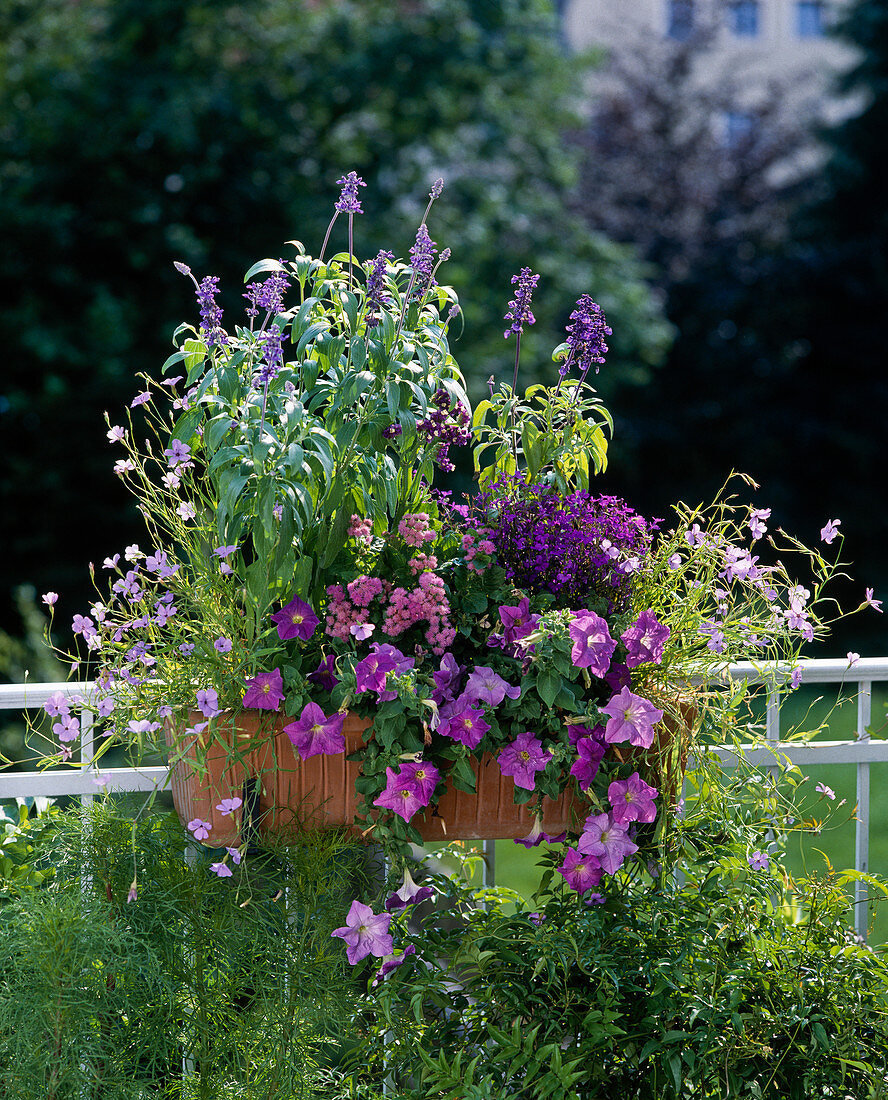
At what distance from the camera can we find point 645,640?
1438 millimetres

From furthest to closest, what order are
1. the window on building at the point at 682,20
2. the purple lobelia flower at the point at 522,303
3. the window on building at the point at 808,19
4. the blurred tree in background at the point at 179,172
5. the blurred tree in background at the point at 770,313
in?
the window on building at the point at 808,19 → the window on building at the point at 682,20 → the blurred tree in background at the point at 770,313 → the blurred tree in background at the point at 179,172 → the purple lobelia flower at the point at 522,303

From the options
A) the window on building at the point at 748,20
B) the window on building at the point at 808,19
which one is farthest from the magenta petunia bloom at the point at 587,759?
the window on building at the point at 808,19

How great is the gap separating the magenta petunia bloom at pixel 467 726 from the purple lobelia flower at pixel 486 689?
16mm

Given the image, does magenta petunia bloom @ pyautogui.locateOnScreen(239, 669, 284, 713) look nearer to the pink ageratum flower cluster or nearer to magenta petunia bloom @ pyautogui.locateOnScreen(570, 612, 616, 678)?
the pink ageratum flower cluster

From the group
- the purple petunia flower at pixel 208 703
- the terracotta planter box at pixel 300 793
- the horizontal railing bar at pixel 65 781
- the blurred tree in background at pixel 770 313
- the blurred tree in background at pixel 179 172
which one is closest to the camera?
the purple petunia flower at pixel 208 703

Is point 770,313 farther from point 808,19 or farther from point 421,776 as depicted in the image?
point 808,19

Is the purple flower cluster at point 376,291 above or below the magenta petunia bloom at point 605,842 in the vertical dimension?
above

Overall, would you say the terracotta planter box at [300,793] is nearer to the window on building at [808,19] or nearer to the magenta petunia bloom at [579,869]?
the magenta petunia bloom at [579,869]

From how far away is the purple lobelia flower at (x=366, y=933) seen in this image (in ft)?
4.65

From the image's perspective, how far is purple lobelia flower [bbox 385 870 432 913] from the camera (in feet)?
4.65

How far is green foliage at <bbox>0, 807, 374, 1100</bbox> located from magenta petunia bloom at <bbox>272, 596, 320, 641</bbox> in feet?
1.00

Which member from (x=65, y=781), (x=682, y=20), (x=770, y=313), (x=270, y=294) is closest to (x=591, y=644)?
(x=270, y=294)

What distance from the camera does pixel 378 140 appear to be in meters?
7.40

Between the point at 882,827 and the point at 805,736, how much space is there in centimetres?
479
